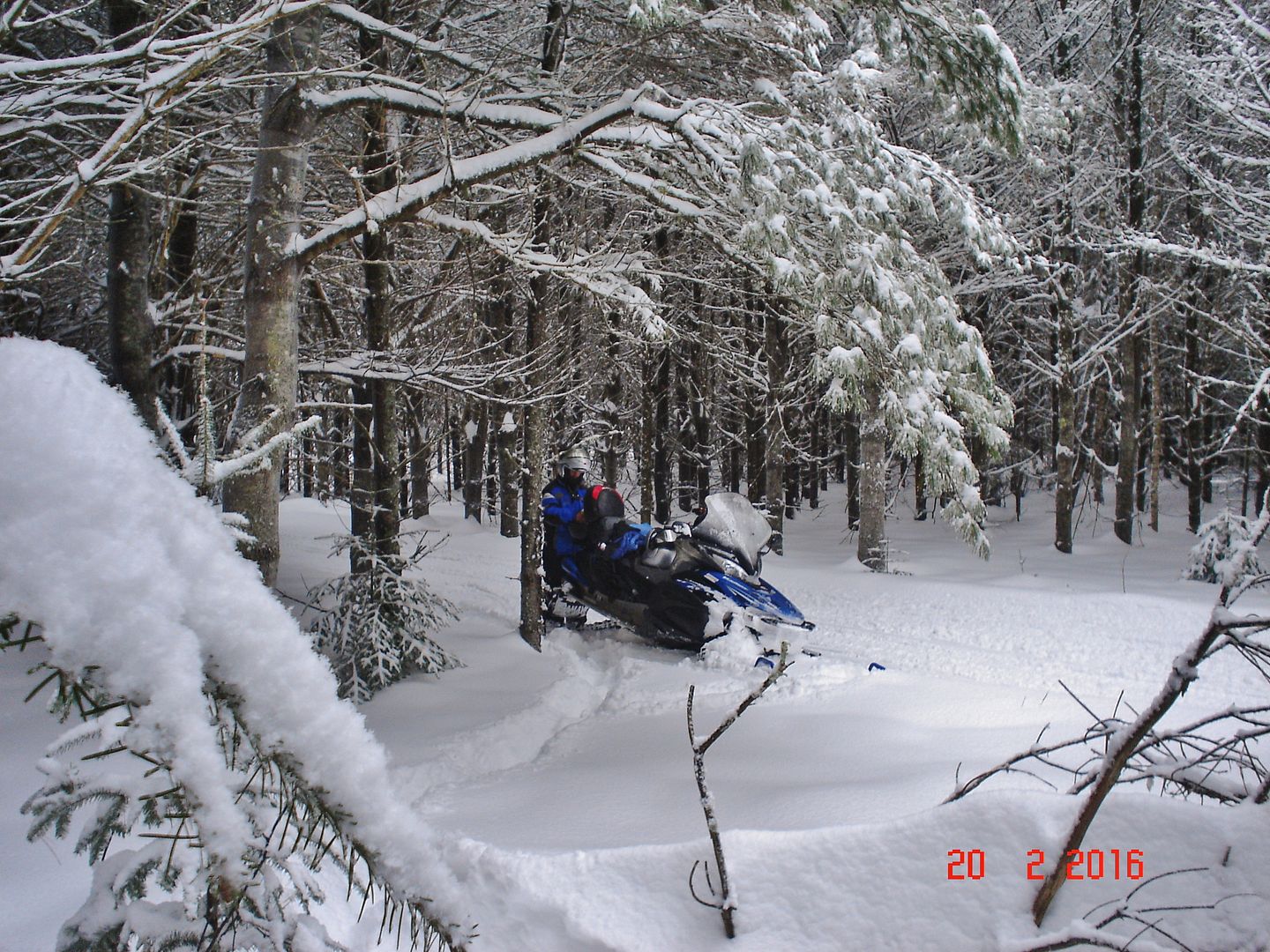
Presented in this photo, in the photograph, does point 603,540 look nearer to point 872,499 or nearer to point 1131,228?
point 872,499

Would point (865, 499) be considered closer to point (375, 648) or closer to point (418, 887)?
point (375, 648)

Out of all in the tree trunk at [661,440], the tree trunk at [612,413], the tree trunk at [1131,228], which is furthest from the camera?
the tree trunk at [661,440]

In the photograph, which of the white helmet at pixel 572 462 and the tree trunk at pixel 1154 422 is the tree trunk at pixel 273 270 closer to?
the white helmet at pixel 572 462

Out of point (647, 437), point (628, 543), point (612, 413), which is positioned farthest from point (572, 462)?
point (612, 413)

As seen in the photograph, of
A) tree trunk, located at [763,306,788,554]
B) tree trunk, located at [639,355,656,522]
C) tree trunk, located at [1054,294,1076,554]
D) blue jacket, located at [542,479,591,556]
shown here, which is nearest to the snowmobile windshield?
blue jacket, located at [542,479,591,556]

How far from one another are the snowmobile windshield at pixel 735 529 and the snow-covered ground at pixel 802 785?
0.95 metres

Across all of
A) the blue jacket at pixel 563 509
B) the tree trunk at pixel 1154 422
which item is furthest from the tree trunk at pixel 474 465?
the tree trunk at pixel 1154 422

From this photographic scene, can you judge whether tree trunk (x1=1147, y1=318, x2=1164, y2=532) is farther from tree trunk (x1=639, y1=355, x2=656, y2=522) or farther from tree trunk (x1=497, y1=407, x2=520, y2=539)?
tree trunk (x1=497, y1=407, x2=520, y2=539)

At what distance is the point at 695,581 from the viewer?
20.6 ft

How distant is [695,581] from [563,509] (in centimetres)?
174

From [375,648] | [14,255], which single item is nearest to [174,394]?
[375,648]

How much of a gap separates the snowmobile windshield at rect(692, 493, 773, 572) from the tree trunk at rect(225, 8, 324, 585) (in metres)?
3.58

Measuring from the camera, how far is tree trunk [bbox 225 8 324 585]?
3.90 m
